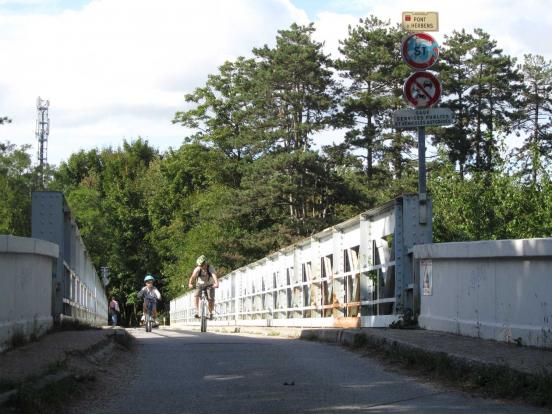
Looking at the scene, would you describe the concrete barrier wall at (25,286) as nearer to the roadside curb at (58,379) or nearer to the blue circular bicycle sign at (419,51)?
the roadside curb at (58,379)

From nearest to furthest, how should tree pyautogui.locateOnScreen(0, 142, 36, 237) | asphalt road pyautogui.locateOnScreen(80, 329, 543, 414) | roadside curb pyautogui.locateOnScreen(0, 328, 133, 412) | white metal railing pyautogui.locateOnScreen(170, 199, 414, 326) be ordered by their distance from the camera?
roadside curb pyautogui.locateOnScreen(0, 328, 133, 412) → asphalt road pyautogui.locateOnScreen(80, 329, 543, 414) → white metal railing pyautogui.locateOnScreen(170, 199, 414, 326) → tree pyautogui.locateOnScreen(0, 142, 36, 237)

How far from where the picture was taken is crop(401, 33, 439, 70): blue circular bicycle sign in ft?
46.0

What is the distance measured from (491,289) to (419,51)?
488 centimetres

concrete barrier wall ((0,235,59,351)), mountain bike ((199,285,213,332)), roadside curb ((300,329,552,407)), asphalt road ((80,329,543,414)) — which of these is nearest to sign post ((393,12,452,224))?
roadside curb ((300,329,552,407))

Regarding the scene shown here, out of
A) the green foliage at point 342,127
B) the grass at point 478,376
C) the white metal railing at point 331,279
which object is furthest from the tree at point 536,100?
the grass at point 478,376

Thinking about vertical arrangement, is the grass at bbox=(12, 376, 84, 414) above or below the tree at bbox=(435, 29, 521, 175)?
below

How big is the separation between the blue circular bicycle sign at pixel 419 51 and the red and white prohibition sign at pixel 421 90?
249 millimetres

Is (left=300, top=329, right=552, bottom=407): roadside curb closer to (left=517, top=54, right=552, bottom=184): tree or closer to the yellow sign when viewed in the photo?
the yellow sign

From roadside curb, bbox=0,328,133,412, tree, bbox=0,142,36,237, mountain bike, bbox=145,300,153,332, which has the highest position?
tree, bbox=0,142,36,237

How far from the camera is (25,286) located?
421 inches

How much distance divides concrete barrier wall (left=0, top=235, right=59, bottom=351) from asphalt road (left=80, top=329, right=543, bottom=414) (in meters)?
1.30

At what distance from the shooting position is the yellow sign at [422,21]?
14.1 meters

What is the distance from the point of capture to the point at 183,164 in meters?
80.2

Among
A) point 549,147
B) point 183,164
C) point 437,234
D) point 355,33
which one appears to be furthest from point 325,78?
point 437,234
